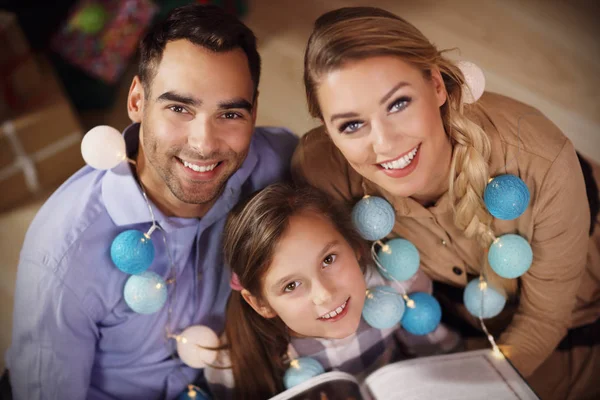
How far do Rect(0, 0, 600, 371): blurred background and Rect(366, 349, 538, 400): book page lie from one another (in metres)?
0.94

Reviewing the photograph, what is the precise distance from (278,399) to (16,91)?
1532mm

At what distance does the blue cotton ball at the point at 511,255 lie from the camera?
3.88 feet

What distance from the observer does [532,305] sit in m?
1.30

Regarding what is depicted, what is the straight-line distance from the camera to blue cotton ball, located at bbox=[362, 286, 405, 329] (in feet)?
4.05

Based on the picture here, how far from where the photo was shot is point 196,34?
1.11m

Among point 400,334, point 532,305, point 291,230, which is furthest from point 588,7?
point 291,230

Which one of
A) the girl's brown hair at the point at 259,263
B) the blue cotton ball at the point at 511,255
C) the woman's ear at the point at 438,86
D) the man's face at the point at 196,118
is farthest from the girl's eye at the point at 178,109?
the blue cotton ball at the point at 511,255

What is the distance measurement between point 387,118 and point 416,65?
0.10 meters

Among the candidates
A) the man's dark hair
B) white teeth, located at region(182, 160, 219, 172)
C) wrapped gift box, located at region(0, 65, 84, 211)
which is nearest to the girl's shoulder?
white teeth, located at region(182, 160, 219, 172)

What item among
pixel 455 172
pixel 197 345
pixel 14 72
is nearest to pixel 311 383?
pixel 197 345

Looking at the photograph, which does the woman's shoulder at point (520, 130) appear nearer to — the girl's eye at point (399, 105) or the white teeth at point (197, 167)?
the girl's eye at point (399, 105)

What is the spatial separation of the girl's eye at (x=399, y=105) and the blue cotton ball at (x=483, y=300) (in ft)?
1.66

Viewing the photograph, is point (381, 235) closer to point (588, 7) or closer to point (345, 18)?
point (345, 18)

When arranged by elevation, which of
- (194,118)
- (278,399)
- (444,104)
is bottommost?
(278,399)
